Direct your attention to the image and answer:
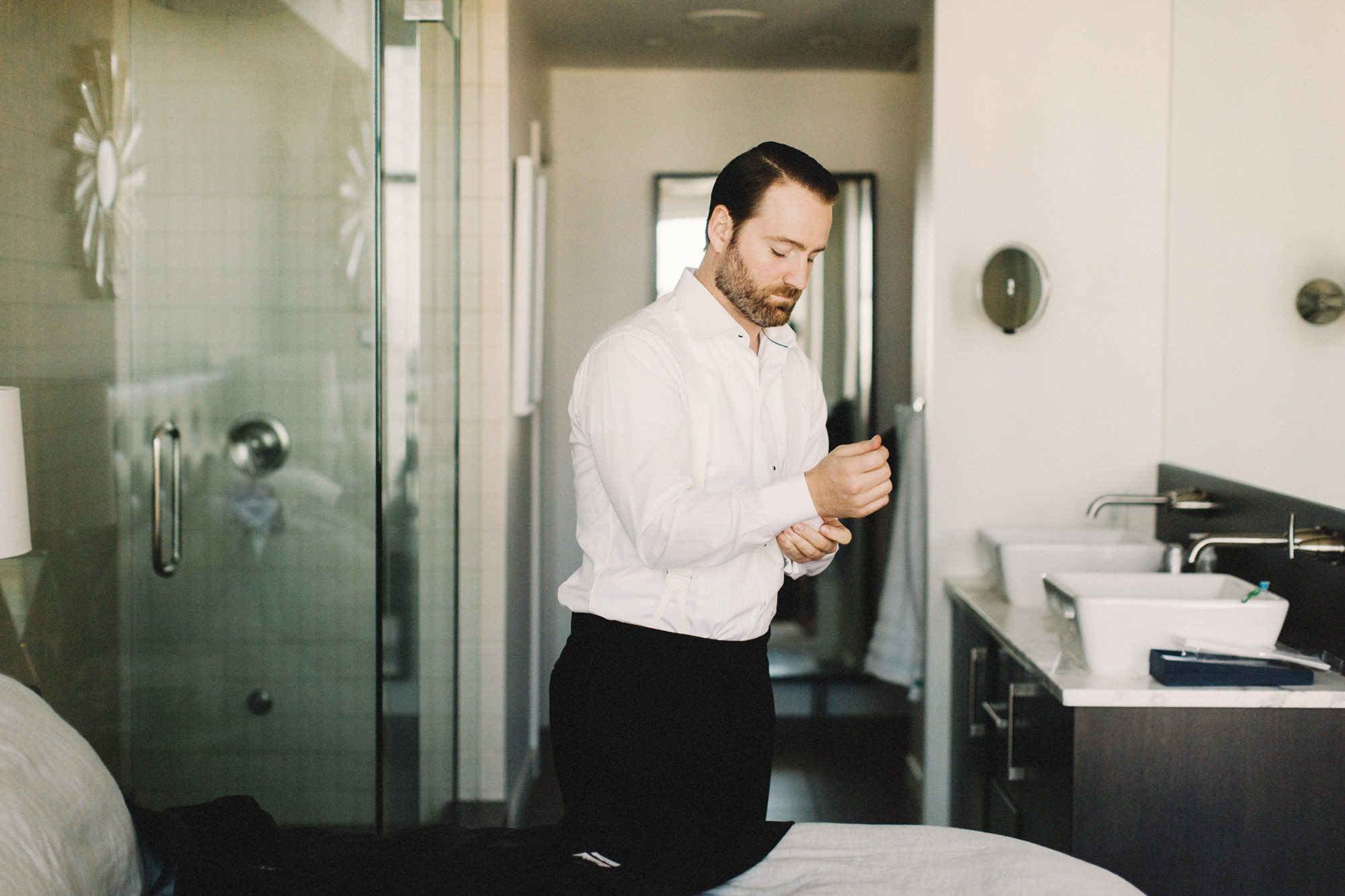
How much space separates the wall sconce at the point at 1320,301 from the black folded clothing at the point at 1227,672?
730 millimetres

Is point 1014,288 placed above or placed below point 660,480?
above

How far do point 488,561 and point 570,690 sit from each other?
1.40m

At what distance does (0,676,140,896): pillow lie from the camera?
1.15 metres

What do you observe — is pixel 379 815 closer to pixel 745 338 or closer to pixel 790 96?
pixel 745 338

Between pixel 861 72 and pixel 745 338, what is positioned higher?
pixel 861 72

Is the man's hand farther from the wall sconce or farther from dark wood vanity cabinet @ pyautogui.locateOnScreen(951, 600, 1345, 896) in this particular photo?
the wall sconce

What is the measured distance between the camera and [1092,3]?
292cm

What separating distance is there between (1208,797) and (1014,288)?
1.35 metres

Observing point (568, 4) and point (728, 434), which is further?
point (568, 4)

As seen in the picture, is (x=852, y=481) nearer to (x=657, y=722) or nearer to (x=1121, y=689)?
(x=657, y=722)

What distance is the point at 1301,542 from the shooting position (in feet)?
6.90

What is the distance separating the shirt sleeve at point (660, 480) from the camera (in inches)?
63.1

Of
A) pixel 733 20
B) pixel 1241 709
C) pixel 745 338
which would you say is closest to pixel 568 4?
pixel 733 20

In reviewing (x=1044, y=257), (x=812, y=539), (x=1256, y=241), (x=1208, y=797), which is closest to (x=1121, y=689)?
(x=1208, y=797)
